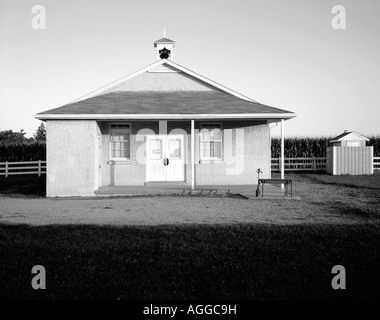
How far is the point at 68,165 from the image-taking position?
1538 cm

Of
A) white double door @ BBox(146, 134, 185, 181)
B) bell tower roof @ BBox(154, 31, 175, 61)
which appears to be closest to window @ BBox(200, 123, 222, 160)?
white double door @ BBox(146, 134, 185, 181)

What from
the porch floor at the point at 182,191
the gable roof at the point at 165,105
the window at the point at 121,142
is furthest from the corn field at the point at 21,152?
the porch floor at the point at 182,191

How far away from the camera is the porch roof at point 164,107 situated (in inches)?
610

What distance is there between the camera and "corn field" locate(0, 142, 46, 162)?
33.3 m

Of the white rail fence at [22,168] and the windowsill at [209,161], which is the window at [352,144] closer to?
the windowsill at [209,161]

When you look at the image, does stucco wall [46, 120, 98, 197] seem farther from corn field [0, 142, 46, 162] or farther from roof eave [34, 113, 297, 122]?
corn field [0, 142, 46, 162]

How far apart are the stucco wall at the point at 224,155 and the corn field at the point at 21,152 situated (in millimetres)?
18758

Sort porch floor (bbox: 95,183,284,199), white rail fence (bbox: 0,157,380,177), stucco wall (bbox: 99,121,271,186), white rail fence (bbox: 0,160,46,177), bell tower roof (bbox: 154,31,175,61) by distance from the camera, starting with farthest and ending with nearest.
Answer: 1. white rail fence (bbox: 0,157,380,177)
2. white rail fence (bbox: 0,160,46,177)
3. bell tower roof (bbox: 154,31,175,61)
4. stucco wall (bbox: 99,121,271,186)
5. porch floor (bbox: 95,183,284,199)

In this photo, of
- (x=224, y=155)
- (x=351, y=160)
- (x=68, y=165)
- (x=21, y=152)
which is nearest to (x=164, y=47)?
(x=224, y=155)

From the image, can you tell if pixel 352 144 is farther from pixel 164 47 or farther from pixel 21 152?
pixel 21 152

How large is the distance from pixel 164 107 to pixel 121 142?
271 centimetres

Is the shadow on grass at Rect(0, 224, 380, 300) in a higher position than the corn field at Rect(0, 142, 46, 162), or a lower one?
lower
